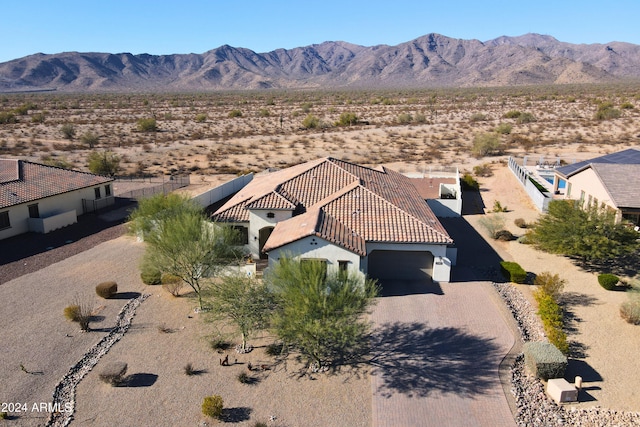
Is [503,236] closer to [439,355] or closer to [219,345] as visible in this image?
[439,355]

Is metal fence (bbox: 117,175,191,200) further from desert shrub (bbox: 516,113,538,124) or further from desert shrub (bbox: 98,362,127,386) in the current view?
desert shrub (bbox: 516,113,538,124)

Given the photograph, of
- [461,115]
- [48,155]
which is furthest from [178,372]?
[461,115]

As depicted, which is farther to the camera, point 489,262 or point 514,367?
point 489,262

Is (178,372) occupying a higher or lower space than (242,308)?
lower

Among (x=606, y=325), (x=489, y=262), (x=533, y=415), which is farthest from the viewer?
(x=489, y=262)

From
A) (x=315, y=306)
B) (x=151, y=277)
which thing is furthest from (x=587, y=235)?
(x=151, y=277)

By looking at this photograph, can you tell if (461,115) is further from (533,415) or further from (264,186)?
(533,415)

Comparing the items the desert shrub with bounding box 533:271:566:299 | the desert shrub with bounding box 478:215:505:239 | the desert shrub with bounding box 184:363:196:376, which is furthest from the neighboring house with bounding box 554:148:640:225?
the desert shrub with bounding box 184:363:196:376
